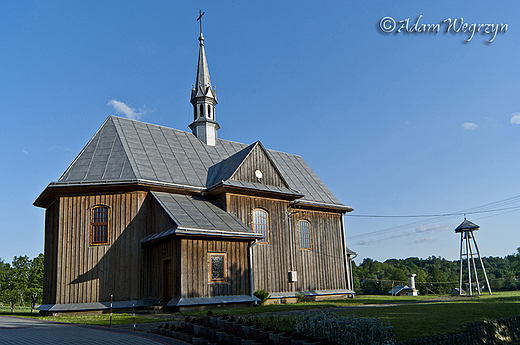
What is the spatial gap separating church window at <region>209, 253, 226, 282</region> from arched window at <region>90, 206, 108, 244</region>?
4987 millimetres

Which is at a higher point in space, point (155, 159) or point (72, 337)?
point (155, 159)

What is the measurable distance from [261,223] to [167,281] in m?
5.33

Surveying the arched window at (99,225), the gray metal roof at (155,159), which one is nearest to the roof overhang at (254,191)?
the gray metal roof at (155,159)

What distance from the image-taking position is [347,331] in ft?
24.4

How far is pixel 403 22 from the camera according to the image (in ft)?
51.6

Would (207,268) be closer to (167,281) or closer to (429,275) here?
(167,281)

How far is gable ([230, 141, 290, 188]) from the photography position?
20.4 meters

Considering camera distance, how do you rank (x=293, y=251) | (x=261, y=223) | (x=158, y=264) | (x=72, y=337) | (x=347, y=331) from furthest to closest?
1. (x=293, y=251)
2. (x=261, y=223)
3. (x=158, y=264)
4. (x=72, y=337)
5. (x=347, y=331)

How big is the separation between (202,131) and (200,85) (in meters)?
3.70

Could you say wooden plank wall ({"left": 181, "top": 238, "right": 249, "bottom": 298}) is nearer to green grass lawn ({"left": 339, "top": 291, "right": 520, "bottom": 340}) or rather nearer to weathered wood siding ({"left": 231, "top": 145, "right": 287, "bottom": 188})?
weathered wood siding ({"left": 231, "top": 145, "right": 287, "bottom": 188})

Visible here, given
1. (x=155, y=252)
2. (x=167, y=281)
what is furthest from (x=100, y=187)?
(x=167, y=281)

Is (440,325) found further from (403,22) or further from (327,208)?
(327,208)

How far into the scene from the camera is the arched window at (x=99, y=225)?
18312 mm

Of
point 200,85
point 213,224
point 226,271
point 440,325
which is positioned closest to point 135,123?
point 200,85
